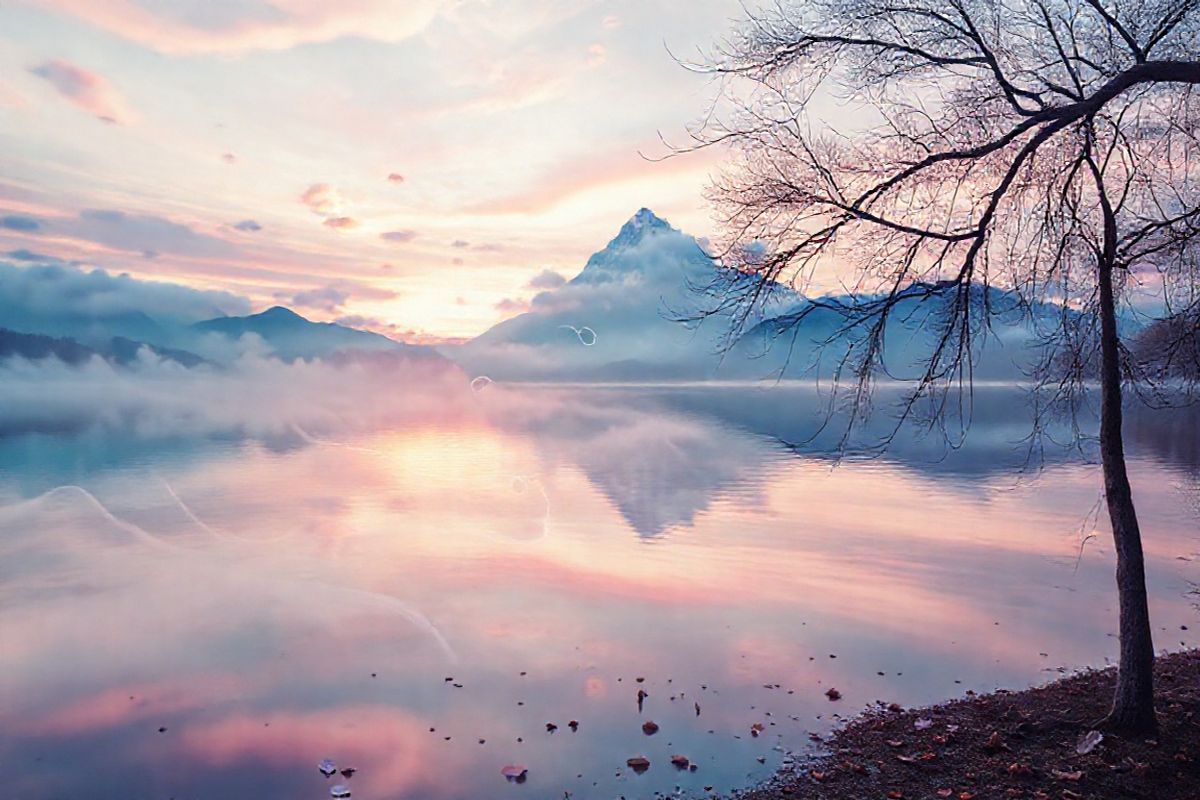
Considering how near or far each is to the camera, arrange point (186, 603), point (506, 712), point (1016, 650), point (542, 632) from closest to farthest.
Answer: point (506, 712)
point (1016, 650)
point (542, 632)
point (186, 603)

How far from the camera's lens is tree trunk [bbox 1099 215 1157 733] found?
10203 mm

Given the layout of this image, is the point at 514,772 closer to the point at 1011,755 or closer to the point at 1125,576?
the point at 1011,755

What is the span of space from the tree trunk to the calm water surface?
4058 mm

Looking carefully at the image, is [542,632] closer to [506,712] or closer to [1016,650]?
[506,712]

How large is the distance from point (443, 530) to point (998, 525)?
23613mm

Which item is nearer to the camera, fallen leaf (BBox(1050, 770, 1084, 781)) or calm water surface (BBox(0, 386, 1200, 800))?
fallen leaf (BBox(1050, 770, 1084, 781))

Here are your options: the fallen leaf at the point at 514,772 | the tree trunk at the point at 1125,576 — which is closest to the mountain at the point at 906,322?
the tree trunk at the point at 1125,576

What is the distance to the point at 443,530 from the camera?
32.9 m

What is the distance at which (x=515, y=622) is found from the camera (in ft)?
64.0

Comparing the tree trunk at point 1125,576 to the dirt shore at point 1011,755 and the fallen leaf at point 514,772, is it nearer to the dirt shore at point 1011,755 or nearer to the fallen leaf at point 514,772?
the dirt shore at point 1011,755

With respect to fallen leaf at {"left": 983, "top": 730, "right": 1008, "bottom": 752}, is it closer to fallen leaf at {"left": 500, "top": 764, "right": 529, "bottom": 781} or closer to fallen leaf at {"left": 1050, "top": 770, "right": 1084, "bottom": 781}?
fallen leaf at {"left": 1050, "top": 770, "right": 1084, "bottom": 781}

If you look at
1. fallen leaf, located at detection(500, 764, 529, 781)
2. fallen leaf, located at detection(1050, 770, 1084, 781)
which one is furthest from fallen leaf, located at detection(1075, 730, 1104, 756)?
fallen leaf, located at detection(500, 764, 529, 781)

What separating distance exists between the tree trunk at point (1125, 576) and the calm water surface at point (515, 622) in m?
4.06

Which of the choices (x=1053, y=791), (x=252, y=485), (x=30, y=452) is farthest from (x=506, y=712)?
(x=30, y=452)
